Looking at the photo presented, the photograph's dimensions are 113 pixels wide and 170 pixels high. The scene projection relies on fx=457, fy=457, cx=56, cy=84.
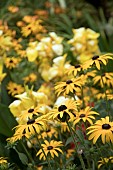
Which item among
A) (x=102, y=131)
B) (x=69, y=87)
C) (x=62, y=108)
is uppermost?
(x=69, y=87)

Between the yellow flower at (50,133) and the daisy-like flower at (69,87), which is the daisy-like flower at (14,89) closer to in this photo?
the yellow flower at (50,133)

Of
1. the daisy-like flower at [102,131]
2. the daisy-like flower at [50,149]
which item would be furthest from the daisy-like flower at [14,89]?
the daisy-like flower at [102,131]

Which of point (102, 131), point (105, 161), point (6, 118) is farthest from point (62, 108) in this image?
point (6, 118)

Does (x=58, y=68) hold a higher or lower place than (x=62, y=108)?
higher

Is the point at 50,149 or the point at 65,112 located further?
the point at 50,149

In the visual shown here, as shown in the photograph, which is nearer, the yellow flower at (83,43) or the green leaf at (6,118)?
the green leaf at (6,118)

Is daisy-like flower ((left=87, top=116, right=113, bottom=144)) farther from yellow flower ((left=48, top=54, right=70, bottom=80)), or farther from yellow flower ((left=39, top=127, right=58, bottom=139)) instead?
yellow flower ((left=48, top=54, right=70, bottom=80))

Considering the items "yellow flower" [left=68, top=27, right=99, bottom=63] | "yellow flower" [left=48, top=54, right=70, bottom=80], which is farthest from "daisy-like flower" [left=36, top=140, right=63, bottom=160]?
"yellow flower" [left=68, top=27, right=99, bottom=63]

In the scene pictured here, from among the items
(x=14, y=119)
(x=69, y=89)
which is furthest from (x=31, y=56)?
(x=69, y=89)

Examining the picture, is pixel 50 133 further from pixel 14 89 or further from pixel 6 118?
pixel 14 89

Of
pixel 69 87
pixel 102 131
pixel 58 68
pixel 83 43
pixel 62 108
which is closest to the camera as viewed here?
pixel 102 131

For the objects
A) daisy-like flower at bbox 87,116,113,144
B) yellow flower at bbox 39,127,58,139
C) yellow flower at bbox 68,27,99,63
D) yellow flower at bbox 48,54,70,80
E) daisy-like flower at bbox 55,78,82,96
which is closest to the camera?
daisy-like flower at bbox 87,116,113,144
